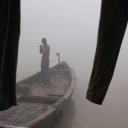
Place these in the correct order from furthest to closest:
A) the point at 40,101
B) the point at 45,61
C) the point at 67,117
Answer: the point at 45,61, the point at 67,117, the point at 40,101

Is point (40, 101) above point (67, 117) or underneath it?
above

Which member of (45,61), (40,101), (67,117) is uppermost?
(45,61)

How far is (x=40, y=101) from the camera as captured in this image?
4641 millimetres

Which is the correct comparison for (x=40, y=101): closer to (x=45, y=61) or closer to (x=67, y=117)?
(x=67, y=117)

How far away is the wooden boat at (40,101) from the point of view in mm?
3646

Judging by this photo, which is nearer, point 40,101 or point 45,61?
point 40,101

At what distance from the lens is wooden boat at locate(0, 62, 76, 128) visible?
144 inches

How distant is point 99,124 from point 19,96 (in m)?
1.60

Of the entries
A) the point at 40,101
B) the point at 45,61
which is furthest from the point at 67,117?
the point at 45,61

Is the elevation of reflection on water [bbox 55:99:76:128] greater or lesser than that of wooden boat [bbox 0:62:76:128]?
lesser

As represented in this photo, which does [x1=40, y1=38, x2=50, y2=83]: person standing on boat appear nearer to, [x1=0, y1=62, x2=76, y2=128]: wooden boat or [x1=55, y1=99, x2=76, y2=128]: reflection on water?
[x1=0, y1=62, x2=76, y2=128]: wooden boat

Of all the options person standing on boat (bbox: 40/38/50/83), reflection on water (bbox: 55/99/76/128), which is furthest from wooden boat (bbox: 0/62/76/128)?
reflection on water (bbox: 55/99/76/128)

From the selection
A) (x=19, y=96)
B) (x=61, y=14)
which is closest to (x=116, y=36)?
(x=19, y=96)

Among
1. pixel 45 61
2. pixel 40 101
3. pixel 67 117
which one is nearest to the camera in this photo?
Result: pixel 40 101
